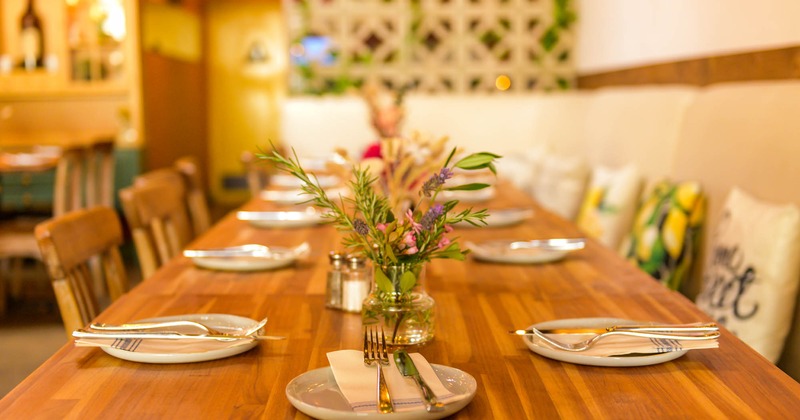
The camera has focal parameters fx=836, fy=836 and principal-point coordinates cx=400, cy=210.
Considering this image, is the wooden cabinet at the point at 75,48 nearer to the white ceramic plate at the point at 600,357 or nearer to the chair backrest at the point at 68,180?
the chair backrest at the point at 68,180

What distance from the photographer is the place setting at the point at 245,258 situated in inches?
68.3

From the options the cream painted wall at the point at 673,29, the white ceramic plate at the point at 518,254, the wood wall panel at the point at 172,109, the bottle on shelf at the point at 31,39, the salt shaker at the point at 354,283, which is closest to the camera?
the salt shaker at the point at 354,283

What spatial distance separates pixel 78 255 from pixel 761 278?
170 cm

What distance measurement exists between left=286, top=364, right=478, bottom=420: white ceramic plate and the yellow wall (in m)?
7.97

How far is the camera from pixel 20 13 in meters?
5.96

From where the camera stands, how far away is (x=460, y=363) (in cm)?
113

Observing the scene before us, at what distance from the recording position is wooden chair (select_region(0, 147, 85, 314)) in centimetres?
402

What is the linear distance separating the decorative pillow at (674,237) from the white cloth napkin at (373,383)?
2.03 m

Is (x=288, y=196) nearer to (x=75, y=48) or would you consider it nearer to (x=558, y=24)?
(x=558, y=24)

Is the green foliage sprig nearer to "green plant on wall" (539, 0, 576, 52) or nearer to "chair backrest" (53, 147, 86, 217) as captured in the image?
"chair backrest" (53, 147, 86, 217)

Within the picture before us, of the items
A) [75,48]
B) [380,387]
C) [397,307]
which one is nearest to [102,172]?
[75,48]

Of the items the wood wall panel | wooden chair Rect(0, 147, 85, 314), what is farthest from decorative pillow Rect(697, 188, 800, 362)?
the wood wall panel

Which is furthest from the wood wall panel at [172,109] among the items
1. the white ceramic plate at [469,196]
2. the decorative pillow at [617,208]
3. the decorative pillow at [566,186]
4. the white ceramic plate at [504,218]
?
the white ceramic plate at [504,218]

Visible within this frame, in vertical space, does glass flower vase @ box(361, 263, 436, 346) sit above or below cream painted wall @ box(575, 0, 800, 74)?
below
